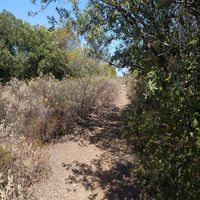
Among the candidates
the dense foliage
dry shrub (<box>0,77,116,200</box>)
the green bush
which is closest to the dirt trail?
dry shrub (<box>0,77,116,200</box>)

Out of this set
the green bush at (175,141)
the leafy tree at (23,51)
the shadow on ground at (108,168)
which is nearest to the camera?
the green bush at (175,141)

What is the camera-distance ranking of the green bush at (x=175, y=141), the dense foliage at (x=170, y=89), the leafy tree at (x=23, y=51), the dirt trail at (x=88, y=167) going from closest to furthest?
the dense foliage at (x=170, y=89)
the green bush at (x=175, y=141)
the dirt trail at (x=88, y=167)
the leafy tree at (x=23, y=51)

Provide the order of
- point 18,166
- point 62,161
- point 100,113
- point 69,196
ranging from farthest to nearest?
point 100,113 → point 62,161 → point 69,196 → point 18,166

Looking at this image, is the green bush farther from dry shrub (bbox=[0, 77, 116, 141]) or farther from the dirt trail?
dry shrub (bbox=[0, 77, 116, 141])

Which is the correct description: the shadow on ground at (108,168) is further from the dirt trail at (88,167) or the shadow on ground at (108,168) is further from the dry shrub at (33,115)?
the dry shrub at (33,115)

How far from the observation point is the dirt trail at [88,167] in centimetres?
820

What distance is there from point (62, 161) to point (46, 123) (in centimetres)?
145

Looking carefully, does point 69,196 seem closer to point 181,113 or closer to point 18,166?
point 18,166

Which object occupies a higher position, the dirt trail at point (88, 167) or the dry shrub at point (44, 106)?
the dry shrub at point (44, 106)

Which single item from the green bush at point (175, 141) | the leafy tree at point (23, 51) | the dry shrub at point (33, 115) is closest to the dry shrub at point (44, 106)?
the dry shrub at point (33, 115)

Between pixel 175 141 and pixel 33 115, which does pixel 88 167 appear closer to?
pixel 33 115

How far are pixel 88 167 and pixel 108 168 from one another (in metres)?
0.48

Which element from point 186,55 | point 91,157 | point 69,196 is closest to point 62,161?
point 91,157

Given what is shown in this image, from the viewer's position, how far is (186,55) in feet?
13.7
